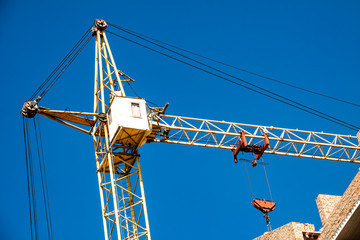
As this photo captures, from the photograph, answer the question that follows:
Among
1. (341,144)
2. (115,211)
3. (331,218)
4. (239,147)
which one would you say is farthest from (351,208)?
(341,144)

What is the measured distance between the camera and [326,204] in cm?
4616

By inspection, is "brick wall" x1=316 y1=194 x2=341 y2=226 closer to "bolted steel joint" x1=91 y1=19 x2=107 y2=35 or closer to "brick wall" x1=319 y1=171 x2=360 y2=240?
"brick wall" x1=319 y1=171 x2=360 y2=240

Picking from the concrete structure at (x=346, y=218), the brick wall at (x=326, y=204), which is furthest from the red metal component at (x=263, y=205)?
the concrete structure at (x=346, y=218)

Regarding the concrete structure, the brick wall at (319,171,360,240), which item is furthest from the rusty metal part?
the brick wall at (319,171,360,240)

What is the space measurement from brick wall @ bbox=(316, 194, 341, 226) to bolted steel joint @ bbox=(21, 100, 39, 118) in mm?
21592

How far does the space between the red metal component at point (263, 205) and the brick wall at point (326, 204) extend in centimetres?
464

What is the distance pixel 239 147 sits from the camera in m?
54.3

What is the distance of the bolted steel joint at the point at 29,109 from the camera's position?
162 feet

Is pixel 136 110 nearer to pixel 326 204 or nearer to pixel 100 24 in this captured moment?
pixel 100 24

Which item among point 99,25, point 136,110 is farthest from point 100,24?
point 136,110

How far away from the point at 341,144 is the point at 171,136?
56.6 ft

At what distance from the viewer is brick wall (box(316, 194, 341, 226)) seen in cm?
4584

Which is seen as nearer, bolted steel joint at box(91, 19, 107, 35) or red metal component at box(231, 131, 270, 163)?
red metal component at box(231, 131, 270, 163)

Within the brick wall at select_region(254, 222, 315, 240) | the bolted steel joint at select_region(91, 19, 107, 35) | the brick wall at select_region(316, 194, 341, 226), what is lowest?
the brick wall at select_region(254, 222, 315, 240)
